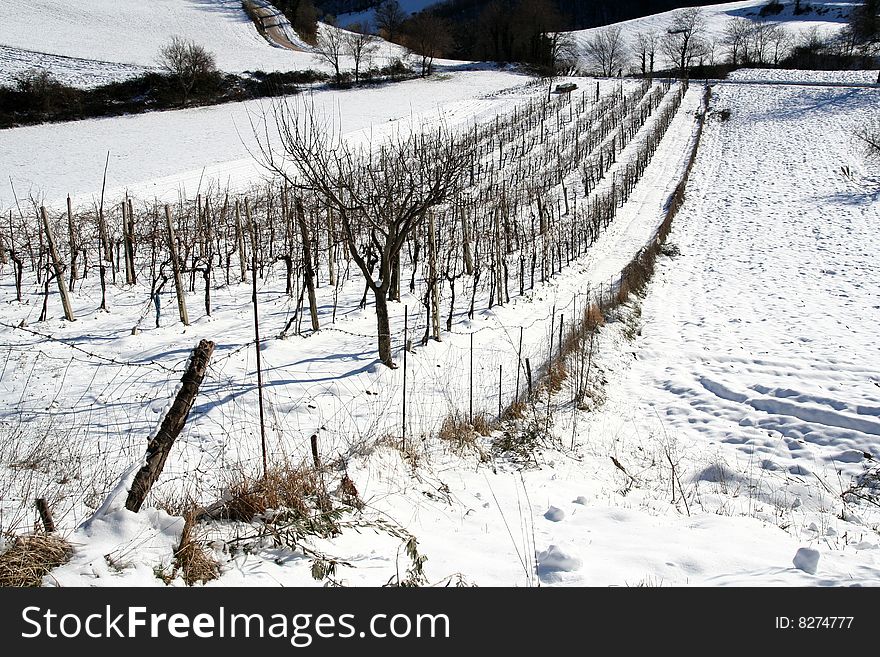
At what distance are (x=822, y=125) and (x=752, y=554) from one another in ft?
134

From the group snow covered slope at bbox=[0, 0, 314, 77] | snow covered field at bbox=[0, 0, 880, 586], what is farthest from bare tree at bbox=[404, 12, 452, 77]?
snow covered field at bbox=[0, 0, 880, 586]

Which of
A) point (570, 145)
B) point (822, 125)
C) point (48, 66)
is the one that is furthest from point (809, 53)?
point (48, 66)

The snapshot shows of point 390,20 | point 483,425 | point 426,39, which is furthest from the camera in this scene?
point 390,20

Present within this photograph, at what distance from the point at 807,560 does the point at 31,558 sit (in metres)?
4.54

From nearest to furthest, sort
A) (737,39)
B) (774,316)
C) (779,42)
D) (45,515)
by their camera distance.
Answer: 1. (45,515)
2. (774,316)
3. (779,42)
4. (737,39)

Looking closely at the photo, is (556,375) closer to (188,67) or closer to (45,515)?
(45,515)

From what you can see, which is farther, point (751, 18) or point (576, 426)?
point (751, 18)

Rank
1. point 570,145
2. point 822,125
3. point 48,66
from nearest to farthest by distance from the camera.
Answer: point 570,145, point 822,125, point 48,66

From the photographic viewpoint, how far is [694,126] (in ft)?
125

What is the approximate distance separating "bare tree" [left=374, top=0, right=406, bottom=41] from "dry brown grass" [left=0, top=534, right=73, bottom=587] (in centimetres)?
8548

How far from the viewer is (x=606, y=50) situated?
7894cm

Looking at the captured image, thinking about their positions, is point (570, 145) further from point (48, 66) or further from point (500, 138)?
point (48, 66)

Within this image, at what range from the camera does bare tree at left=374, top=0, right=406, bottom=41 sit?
79.6 metres

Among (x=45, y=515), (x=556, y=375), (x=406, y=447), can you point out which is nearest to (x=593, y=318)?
(x=556, y=375)
